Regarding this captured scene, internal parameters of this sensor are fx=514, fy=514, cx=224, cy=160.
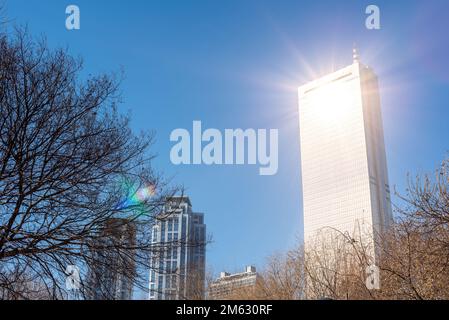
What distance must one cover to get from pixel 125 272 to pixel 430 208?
29.5ft

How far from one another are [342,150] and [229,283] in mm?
73253

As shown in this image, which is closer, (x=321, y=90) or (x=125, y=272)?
(x=125, y=272)

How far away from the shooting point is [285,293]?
2606cm

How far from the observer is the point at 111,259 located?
10.5 m

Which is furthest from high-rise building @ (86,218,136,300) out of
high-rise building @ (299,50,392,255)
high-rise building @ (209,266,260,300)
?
high-rise building @ (299,50,392,255)

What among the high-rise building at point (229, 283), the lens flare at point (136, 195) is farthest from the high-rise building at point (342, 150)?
the lens flare at point (136, 195)

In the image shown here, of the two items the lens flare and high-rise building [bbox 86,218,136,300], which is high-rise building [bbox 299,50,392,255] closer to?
the lens flare

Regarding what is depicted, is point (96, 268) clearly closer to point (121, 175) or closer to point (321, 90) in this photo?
point (121, 175)

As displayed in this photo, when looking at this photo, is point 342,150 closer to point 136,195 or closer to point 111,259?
point 136,195

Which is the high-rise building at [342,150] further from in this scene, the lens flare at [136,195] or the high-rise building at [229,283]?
the lens flare at [136,195]
